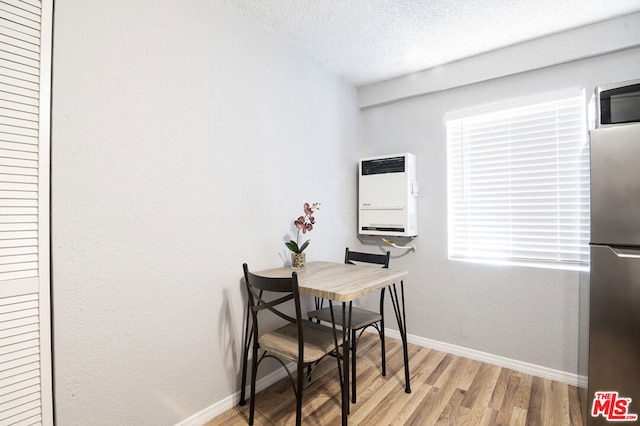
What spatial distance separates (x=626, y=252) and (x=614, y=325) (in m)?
0.38

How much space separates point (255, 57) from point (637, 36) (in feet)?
8.02

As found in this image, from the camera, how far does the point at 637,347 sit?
4.90 ft

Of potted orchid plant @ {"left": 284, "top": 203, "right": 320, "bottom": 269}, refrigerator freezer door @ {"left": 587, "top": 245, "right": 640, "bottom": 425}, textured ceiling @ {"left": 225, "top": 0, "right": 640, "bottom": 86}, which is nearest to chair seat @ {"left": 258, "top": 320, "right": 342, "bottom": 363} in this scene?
potted orchid plant @ {"left": 284, "top": 203, "right": 320, "bottom": 269}

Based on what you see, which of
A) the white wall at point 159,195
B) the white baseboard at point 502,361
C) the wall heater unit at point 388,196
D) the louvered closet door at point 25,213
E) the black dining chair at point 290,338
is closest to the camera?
the louvered closet door at point 25,213

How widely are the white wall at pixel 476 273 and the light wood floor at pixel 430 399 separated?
0.78ft

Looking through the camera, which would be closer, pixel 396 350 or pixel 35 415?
pixel 35 415

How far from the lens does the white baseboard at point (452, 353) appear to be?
5.73 feet

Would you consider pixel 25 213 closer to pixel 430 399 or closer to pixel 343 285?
pixel 343 285

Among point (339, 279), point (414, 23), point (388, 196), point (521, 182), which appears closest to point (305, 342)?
point (339, 279)

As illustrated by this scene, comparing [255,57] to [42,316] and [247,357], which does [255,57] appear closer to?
[42,316]

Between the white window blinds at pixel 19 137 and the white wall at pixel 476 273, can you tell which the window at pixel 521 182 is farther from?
the white window blinds at pixel 19 137

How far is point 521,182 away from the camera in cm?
235

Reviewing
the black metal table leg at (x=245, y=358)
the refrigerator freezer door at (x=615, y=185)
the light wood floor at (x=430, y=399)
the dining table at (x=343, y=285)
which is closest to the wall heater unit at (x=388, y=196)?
the dining table at (x=343, y=285)

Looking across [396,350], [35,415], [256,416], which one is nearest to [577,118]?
[396,350]
